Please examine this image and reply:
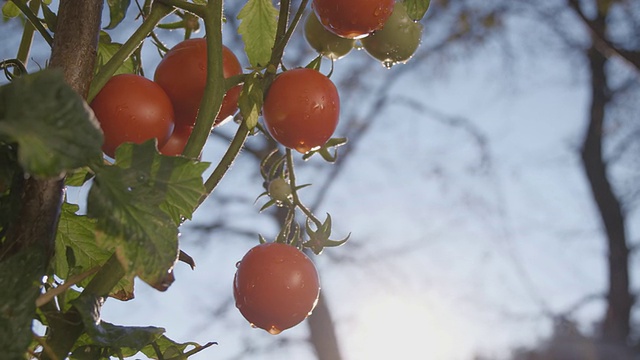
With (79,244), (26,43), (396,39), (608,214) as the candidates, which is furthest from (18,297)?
(608,214)

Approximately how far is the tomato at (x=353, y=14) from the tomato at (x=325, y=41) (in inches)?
2.6

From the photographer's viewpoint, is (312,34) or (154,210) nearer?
(154,210)

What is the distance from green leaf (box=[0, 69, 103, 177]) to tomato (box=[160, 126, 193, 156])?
0.21 m

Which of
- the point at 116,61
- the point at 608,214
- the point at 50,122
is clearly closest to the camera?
the point at 50,122

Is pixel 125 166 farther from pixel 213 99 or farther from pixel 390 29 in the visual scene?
pixel 390 29

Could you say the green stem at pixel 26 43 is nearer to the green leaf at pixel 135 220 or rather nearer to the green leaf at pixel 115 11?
the green leaf at pixel 115 11

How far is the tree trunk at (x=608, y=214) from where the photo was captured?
4988mm

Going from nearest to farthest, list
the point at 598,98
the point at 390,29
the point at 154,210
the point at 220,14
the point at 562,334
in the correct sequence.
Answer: the point at 154,210 → the point at 220,14 → the point at 390,29 → the point at 562,334 → the point at 598,98

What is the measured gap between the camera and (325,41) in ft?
1.85

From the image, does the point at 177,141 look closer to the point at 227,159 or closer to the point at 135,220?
the point at 227,159

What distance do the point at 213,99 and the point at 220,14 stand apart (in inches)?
2.2

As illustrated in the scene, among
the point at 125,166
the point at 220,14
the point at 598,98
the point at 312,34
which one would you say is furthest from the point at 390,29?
the point at 598,98

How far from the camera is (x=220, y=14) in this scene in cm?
39

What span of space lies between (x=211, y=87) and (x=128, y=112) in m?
0.05
